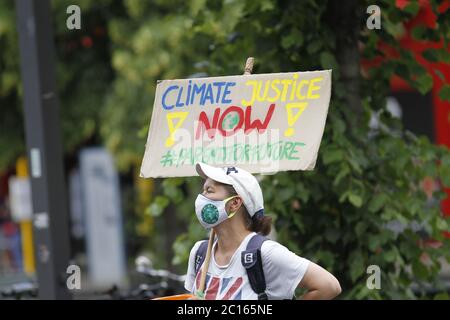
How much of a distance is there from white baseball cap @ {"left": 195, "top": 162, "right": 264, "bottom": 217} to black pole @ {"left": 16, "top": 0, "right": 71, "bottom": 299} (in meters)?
2.58

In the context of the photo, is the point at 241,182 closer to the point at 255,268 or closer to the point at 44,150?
the point at 255,268

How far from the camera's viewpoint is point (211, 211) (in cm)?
466

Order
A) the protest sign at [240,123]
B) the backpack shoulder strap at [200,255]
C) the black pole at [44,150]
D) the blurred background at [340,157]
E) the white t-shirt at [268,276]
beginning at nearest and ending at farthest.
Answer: the white t-shirt at [268,276] → the backpack shoulder strap at [200,255] → the protest sign at [240,123] → the blurred background at [340,157] → the black pole at [44,150]

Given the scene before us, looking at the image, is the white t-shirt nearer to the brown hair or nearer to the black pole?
the brown hair

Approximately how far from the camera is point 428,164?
7188 millimetres

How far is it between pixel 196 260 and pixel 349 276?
7.72 ft

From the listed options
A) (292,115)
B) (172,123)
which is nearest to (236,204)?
(292,115)

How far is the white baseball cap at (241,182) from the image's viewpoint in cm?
471

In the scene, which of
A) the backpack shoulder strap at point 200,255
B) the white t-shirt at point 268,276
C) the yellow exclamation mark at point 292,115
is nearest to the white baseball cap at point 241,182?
the white t-shirt at point 268,276

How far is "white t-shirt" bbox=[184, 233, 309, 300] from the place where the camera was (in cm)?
457

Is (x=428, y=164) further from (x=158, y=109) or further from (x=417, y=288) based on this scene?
(x=158, y=109)

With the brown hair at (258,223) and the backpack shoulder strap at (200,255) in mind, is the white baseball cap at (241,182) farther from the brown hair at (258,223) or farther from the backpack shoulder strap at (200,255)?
the backpack shoulder strap at (200,255)

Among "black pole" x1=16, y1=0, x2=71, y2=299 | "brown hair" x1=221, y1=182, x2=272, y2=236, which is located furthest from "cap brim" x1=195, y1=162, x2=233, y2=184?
"black pole" x1=16, y1=0, x2=71, y2=299
